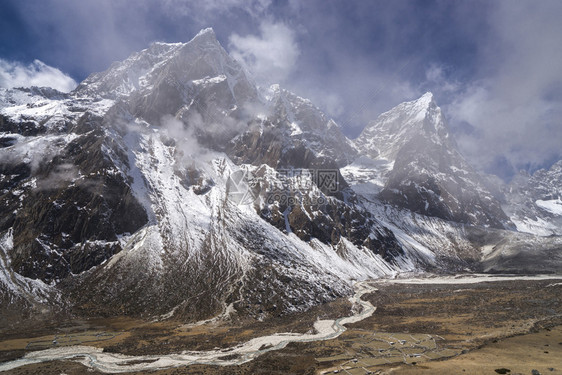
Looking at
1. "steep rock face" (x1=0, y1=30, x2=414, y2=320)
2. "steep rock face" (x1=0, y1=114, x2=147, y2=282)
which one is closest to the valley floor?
"steep rock face" (x1=0, y1=30, x2=414, y2=320)

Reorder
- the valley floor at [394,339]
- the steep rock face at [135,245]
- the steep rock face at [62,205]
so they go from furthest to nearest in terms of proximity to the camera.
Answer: the steep rock face at [62,205], the steep rock face at [135,245], the valley floor at [394,339]

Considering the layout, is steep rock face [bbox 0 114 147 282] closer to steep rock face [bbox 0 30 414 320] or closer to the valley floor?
steep rock face [bbox 0 30 414 320]

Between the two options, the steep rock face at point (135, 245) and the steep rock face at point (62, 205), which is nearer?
the steep rock face at point (135, 245)

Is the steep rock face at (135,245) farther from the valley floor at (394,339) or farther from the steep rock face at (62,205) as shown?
the valley floor at (394,339)

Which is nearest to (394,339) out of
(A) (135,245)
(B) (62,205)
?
(A) (135,245)

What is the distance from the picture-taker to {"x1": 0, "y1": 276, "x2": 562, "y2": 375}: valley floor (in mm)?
46344

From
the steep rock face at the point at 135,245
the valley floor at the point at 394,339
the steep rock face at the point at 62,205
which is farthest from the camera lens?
the steep rock face at the point at 62,205

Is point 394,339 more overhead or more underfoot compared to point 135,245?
more underfoot

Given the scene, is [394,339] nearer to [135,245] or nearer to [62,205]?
[135,245]

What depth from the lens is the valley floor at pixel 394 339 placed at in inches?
1825

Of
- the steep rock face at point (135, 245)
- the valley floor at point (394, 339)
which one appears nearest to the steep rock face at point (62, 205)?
the steep rock face at point (135, 245)

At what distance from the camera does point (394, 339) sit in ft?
216

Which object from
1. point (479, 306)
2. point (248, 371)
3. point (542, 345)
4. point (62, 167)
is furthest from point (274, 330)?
point (62, 167)

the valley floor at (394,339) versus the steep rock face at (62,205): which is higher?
the steep rock face at (62,205)
